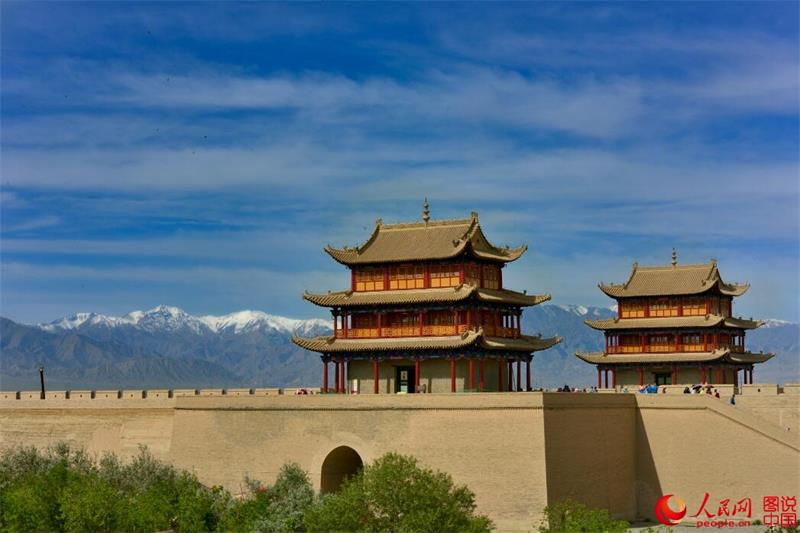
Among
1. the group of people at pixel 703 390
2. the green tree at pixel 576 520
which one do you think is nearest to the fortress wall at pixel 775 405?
the group of people at pixel 703 390

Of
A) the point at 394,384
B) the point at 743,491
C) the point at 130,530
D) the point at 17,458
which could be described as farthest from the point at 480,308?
the point at 17,458

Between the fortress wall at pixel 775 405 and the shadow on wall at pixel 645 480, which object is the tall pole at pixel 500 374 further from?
the fortress wall at pixel 775 405

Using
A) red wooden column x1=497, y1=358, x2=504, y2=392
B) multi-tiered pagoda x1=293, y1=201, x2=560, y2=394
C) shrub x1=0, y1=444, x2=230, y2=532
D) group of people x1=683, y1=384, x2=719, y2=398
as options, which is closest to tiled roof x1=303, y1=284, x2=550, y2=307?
multi-tiered pagoda x1=293, y1=201, x2=560, y2=394

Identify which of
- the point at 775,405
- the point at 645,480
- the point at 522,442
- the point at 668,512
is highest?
the point at 775,405

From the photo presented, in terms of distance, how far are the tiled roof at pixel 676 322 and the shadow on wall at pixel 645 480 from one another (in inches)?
705

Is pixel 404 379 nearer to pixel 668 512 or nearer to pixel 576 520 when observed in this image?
pixel 668 512

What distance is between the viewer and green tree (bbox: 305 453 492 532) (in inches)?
1994

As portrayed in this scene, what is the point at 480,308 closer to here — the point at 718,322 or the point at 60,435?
the point at 718,322

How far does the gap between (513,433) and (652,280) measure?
29.0 m

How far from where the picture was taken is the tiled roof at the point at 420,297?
67.0 m

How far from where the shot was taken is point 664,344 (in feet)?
272

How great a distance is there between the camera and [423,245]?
70125mm

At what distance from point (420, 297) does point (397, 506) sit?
1867cm

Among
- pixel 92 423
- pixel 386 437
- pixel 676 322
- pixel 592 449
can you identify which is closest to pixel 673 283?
pixel 676 322
